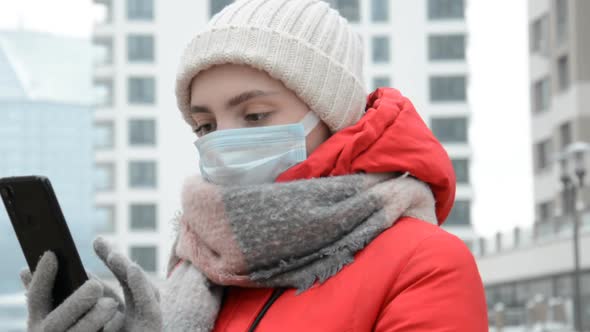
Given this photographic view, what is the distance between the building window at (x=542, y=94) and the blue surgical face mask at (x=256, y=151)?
4204cm

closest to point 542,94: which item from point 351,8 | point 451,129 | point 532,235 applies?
point 532,235

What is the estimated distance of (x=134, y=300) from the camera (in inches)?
89.1

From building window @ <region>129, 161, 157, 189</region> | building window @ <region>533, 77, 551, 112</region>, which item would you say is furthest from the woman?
building window @ <region>129, 161, 157, 189</region>

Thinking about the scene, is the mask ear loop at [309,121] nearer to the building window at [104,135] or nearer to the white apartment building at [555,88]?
the white apartment building at [555,88]

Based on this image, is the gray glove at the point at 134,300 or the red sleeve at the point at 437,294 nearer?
the red sleeve at the point at 437,294

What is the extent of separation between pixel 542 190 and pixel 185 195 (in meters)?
42.4

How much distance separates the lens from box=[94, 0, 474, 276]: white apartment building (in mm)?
56719

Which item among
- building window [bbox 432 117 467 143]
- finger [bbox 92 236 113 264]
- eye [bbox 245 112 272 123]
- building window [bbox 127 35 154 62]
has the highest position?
eye [bbox 245 112 272 123]

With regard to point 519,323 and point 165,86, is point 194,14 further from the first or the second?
point 519,323

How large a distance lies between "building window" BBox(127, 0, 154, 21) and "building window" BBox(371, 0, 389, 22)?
11.3 m

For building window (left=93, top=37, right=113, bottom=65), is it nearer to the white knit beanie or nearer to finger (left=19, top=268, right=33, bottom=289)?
the white knit beanie

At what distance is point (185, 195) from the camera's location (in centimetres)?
250

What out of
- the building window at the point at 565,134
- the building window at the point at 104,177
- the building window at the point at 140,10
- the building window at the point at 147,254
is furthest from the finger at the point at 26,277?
the building window at the point at 140,10

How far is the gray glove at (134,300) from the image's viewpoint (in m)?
2.25
